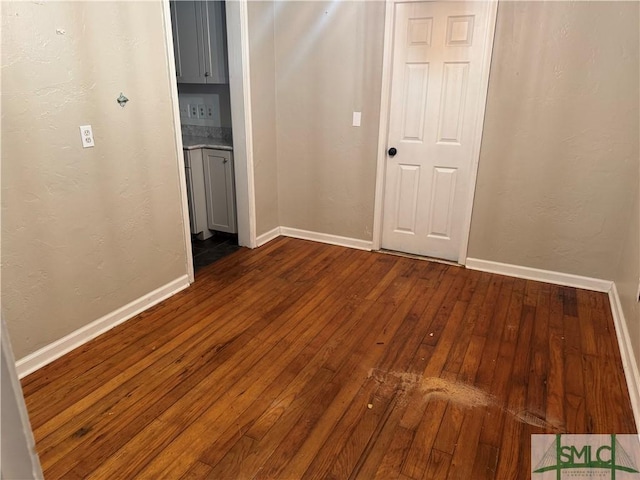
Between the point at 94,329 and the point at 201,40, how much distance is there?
258 centimetres

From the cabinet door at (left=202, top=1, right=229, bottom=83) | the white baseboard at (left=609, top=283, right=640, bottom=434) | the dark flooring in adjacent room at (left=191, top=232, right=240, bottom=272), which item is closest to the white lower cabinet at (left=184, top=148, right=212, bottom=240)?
the dark flooring in adjacent room at (left=191, top=232, right=240, bottom=272)

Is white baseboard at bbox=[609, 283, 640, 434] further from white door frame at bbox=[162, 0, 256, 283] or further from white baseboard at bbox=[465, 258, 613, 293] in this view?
white door frame at bbox=[162, 0, 256, 283]

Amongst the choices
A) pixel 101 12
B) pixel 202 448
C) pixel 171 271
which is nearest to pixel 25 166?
pixel 101 12

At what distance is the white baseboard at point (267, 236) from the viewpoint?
402 cm

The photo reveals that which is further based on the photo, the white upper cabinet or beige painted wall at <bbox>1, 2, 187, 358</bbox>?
the white upper cabinet

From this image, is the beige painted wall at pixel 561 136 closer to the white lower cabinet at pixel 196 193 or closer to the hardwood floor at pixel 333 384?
the hardwood floor at pixel 333 384

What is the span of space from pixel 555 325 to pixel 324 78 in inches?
100

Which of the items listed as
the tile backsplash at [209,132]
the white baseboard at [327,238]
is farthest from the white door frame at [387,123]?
the tile backsplash at [209,132]

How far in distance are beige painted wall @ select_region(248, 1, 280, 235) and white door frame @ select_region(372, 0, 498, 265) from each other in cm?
98

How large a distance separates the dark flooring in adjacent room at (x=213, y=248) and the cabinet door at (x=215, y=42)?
1416 millimetres

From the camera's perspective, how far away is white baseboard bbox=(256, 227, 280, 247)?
13.2 ft

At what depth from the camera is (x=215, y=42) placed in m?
3.75

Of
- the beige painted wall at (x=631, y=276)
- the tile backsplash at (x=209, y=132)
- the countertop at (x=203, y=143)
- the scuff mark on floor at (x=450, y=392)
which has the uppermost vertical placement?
the tile backsplash at (x=209, y=132)

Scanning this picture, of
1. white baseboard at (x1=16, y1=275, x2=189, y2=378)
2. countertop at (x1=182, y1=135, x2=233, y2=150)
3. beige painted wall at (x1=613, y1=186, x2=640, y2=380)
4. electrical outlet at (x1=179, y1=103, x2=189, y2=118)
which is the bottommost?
white baseboard at (x1=16, y1=275, x2=189, y2=378)
